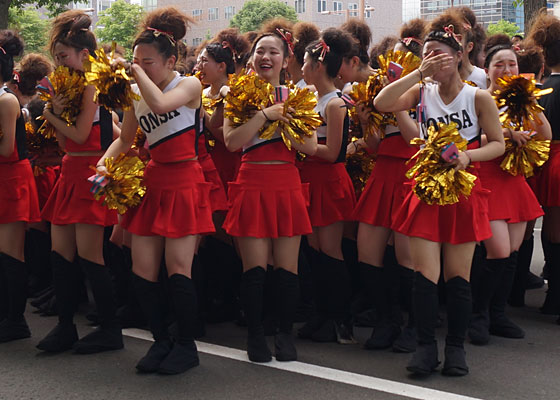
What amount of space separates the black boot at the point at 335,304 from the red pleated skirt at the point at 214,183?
840mm

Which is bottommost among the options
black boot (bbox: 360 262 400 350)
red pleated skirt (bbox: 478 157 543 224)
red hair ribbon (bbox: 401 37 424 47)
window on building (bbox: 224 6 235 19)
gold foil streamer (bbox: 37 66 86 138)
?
black boot (bbox: 360 262 400 350)

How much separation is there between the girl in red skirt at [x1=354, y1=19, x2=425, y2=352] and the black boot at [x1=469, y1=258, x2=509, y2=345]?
472 mm

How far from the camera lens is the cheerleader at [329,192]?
516cm

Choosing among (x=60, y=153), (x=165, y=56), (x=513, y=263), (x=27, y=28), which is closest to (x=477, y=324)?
(x=513, y=263)

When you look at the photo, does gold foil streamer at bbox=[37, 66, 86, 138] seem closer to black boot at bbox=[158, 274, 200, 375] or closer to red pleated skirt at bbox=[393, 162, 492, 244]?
black boot at bbox=[158, 274, 200, 375]

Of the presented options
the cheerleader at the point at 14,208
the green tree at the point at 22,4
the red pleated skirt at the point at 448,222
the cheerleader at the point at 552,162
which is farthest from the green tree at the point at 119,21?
the red pleated skirt at the point at 448,222

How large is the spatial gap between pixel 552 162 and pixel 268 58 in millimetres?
2371

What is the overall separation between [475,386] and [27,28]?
39.0 m

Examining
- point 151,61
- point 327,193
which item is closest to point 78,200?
point 151,61

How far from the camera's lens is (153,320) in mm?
4691

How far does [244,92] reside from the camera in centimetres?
471

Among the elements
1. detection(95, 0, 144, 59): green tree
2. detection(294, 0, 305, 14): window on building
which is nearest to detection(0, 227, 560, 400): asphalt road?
detection(95, 0, 144, 59): green tree

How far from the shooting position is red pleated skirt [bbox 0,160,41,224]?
531 centimetres

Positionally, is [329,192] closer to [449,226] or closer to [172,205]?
[449,226]
